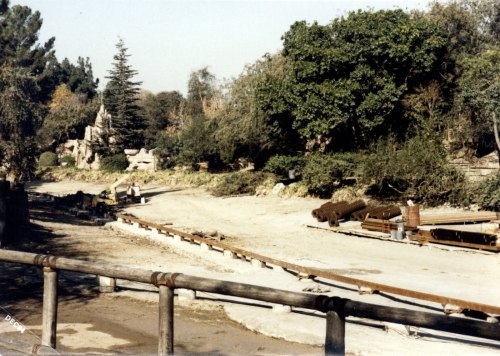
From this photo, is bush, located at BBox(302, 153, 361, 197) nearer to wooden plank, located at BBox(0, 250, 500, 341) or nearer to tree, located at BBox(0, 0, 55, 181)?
tree, located at BBox(0, 0, 55, 181)

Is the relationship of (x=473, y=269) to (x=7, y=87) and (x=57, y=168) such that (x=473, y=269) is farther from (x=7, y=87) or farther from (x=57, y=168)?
(x=57, y=168)

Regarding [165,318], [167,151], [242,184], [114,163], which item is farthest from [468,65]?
[114,163]

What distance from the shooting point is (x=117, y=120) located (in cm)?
6400

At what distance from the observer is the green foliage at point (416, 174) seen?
2948 centimetres

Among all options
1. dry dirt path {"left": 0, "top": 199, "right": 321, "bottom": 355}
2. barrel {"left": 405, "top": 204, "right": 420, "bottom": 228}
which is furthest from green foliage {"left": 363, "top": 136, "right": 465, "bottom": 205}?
dry dirt path {"left": 0, "top": 199, "right": 321, "bottom": 355}

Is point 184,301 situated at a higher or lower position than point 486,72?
lower

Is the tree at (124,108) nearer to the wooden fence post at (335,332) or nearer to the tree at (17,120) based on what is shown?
the tree at (17,120)

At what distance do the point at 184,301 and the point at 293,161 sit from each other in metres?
27.7

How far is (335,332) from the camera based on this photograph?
333cm

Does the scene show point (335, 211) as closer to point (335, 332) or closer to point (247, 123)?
point (247, 123)

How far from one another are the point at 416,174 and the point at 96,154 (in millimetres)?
43509

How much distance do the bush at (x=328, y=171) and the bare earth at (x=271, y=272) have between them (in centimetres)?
116

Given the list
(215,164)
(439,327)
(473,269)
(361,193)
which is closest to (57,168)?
(215,164)

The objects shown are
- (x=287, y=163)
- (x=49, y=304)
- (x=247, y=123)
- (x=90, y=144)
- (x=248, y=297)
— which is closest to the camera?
(x=248, y=297)
